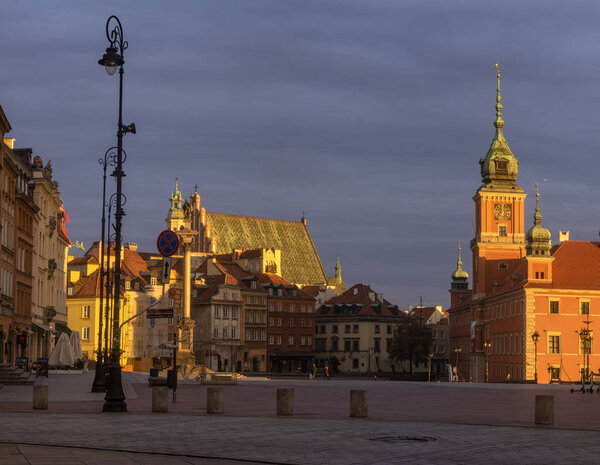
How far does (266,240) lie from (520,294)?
8470 centimetres

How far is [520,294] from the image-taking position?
117 meters

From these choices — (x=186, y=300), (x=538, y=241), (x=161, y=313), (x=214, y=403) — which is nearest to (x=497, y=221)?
(x=538, y=241)

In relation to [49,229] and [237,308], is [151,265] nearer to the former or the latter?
[237,308]

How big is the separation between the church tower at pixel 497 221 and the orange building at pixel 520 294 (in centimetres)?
13

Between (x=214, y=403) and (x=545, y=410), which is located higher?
(x=545, y=410)

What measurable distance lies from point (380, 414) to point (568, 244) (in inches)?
3793

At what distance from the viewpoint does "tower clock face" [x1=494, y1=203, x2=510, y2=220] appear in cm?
14125

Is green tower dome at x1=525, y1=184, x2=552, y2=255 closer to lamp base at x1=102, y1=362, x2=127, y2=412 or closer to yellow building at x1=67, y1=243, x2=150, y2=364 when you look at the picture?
yellow building at x1=67, y1=243, x2=150, y2=364

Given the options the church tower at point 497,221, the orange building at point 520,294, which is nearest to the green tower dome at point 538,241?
the orange building at point 520,294

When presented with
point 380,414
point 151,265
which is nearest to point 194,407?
point 380,414

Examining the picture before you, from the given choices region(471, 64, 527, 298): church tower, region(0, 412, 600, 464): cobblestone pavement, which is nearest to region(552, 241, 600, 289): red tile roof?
region(471, 64, 527, 298): church tower

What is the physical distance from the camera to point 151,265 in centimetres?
16400

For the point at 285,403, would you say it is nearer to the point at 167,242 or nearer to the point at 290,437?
the point at 290,437

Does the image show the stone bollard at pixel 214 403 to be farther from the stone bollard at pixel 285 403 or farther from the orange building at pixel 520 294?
the orange building at pixel 520 294
